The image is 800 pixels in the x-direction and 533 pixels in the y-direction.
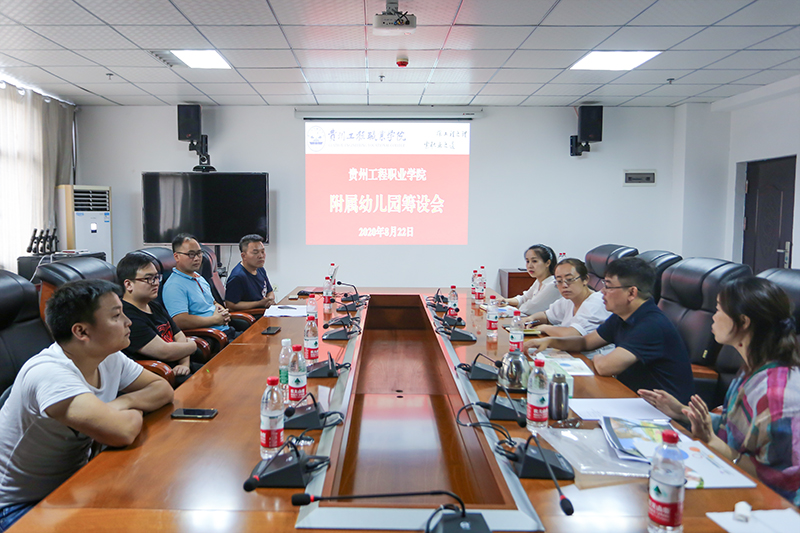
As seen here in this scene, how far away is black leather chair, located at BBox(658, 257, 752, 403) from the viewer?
2.58 meters

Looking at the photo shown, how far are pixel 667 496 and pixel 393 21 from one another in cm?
316

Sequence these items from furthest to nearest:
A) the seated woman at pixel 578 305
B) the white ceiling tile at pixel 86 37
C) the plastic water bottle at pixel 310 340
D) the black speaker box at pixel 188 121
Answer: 1. the black speaker box at pixel 188 121
2. the white ceiling tile at pixel 86 37
3. the seated woman at pixel 578 305
4. the plastic water bottle at pixel 310 340

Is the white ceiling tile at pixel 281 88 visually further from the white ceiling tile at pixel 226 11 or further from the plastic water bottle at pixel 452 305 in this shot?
the plastic water bottle at pixel 452 305

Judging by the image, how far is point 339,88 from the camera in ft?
17.1

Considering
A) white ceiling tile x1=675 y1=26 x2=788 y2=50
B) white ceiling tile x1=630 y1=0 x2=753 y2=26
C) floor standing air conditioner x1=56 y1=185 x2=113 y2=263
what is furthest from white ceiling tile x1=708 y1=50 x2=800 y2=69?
floor standing air conditioner x1=56 y1=185 x2=113 y2=263

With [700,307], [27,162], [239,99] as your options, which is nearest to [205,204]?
[239,99]

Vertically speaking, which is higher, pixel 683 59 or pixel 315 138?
pixel 683 59

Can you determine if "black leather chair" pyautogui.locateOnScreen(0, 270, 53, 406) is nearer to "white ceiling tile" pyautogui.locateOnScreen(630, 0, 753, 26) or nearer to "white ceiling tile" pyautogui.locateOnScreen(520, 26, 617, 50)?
"white ceiling tile" pyautogui.locateOnScreen(520, 26, 617, 50)

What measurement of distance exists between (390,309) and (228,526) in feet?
10.00

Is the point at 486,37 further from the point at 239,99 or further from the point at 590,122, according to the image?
the point at 239,99

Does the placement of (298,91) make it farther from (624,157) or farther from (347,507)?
(347,507)

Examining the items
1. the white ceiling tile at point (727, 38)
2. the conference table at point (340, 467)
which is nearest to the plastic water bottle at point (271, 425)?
the conference table at point (340, 467)

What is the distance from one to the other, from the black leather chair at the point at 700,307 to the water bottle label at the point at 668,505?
6.19ft

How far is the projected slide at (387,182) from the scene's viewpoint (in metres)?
6.07
